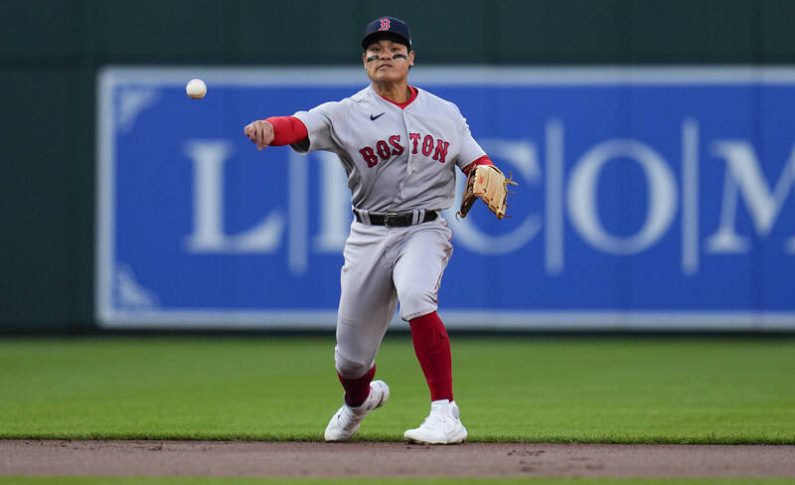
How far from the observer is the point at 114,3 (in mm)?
15695

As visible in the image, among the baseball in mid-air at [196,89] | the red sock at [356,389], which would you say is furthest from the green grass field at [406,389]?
the baseball in mid-air at [196,89]

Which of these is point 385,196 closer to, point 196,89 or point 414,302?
point 414,302

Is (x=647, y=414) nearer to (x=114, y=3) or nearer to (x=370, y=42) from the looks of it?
(x=370, y=42)

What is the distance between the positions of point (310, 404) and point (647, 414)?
2.07 m

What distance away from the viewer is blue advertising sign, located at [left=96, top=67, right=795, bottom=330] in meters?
15.2

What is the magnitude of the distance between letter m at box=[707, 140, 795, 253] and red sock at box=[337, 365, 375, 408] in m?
8.65

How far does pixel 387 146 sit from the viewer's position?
279 inches

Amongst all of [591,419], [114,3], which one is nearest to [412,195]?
[591,419]

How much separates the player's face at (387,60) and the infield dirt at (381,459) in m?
1.70

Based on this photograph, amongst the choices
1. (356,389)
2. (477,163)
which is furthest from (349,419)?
(477,163)

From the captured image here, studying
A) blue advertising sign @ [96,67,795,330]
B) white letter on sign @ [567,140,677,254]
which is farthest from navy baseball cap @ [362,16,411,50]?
white letter on sign @ [567,140,677,254]

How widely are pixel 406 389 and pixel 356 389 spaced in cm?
338

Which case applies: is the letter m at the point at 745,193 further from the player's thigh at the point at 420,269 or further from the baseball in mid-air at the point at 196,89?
the baseball in mid-air at the point at 196,89

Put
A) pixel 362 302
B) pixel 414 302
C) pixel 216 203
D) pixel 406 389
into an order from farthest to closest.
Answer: pixel 216 203, pixel 406 389, pixel 362 302, pixel 414 302
